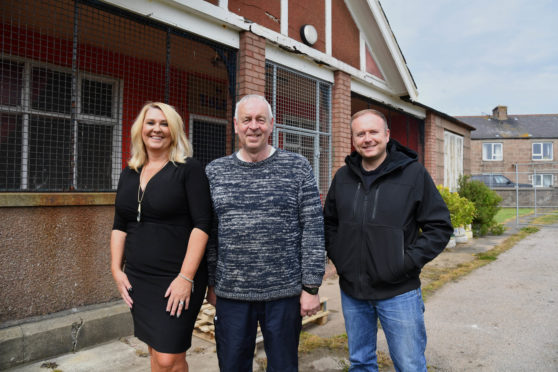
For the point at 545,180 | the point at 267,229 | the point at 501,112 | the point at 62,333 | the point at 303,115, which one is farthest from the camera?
the point at 501,112

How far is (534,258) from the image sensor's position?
26.9ft

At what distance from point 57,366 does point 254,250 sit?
2.45 metres

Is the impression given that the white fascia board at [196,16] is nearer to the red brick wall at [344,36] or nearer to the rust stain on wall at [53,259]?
the rust stain on wall at [53,259]

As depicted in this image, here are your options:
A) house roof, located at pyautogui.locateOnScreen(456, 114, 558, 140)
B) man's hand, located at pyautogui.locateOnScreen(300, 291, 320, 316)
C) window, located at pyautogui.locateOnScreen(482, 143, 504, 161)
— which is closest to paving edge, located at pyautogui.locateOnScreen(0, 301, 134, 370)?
man's hand, located at pyautogui.locateOnScreen(300, 291, 320, 316)

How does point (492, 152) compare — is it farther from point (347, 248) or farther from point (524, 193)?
point (347, 248)

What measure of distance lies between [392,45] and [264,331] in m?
7.20

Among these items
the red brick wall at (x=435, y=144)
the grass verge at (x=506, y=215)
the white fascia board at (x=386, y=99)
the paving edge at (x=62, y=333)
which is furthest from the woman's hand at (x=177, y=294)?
the grass verge at (x=506, y=215)

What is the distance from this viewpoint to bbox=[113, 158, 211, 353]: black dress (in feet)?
6.56

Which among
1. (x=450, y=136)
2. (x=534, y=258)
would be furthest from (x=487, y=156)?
(x=534, y=258)

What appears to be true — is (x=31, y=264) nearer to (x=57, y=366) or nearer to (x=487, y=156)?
(x=57, y=366)

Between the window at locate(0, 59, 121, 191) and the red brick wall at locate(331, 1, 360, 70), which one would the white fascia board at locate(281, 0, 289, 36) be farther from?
the window at locate(0, 59, 121, 191)

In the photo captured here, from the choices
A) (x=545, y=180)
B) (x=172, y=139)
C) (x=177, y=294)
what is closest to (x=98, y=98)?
(x=172, y=139)

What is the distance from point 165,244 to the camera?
200cm

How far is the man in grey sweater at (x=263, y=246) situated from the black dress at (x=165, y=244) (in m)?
0.12
